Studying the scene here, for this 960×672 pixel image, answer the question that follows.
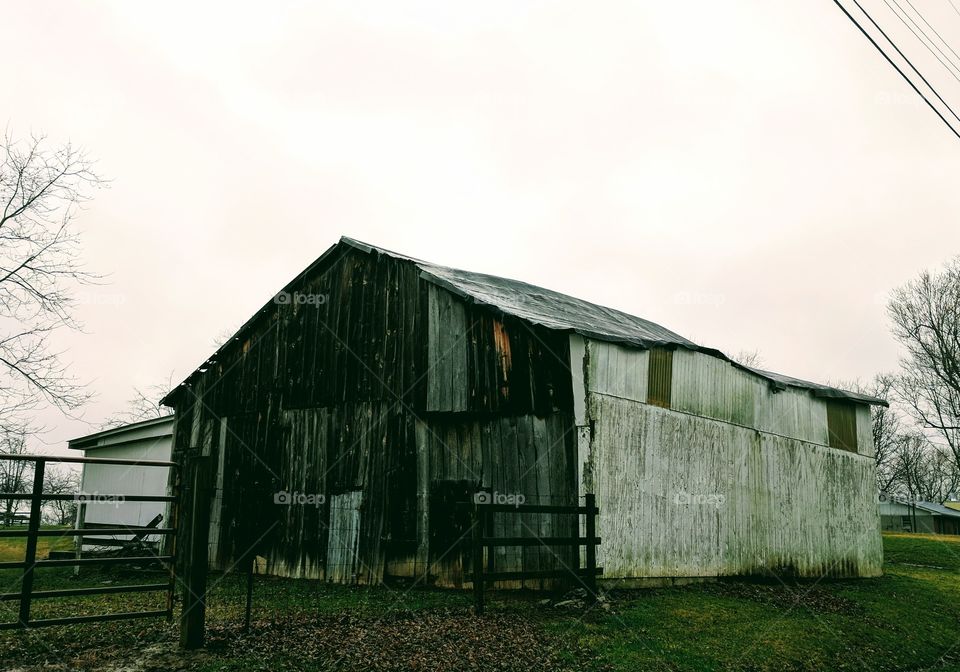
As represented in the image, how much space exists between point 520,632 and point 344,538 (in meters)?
7.47

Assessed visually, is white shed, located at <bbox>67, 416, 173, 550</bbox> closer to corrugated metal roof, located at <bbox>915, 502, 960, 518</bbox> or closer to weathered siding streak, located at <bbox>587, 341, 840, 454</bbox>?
weathered siding streak, located at <bbox>587, 341, 840, 454</bbox>

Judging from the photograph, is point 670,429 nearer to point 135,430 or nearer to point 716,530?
point 716,530

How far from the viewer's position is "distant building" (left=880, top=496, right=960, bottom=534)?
72625 mm

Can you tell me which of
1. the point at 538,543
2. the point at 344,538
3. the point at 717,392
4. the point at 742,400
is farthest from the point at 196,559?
the point at 742,400

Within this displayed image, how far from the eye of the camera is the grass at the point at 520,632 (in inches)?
344

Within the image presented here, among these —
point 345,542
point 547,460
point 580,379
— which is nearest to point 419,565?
point 345,542

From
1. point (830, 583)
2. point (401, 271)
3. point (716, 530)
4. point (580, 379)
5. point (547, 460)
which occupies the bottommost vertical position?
point (830, 583)

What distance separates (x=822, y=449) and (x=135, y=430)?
2109 cm

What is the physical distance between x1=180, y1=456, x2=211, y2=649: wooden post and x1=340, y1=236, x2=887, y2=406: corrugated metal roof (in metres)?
6.99

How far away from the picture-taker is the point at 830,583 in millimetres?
19594

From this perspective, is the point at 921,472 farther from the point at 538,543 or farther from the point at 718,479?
the point at 538,543

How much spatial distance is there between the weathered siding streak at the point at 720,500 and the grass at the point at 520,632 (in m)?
0.80

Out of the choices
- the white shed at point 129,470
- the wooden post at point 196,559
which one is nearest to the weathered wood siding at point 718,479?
the wooden post at point 196,559

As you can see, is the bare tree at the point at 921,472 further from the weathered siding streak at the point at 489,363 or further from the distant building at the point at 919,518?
the weathered siding streak at the point at 489,363
